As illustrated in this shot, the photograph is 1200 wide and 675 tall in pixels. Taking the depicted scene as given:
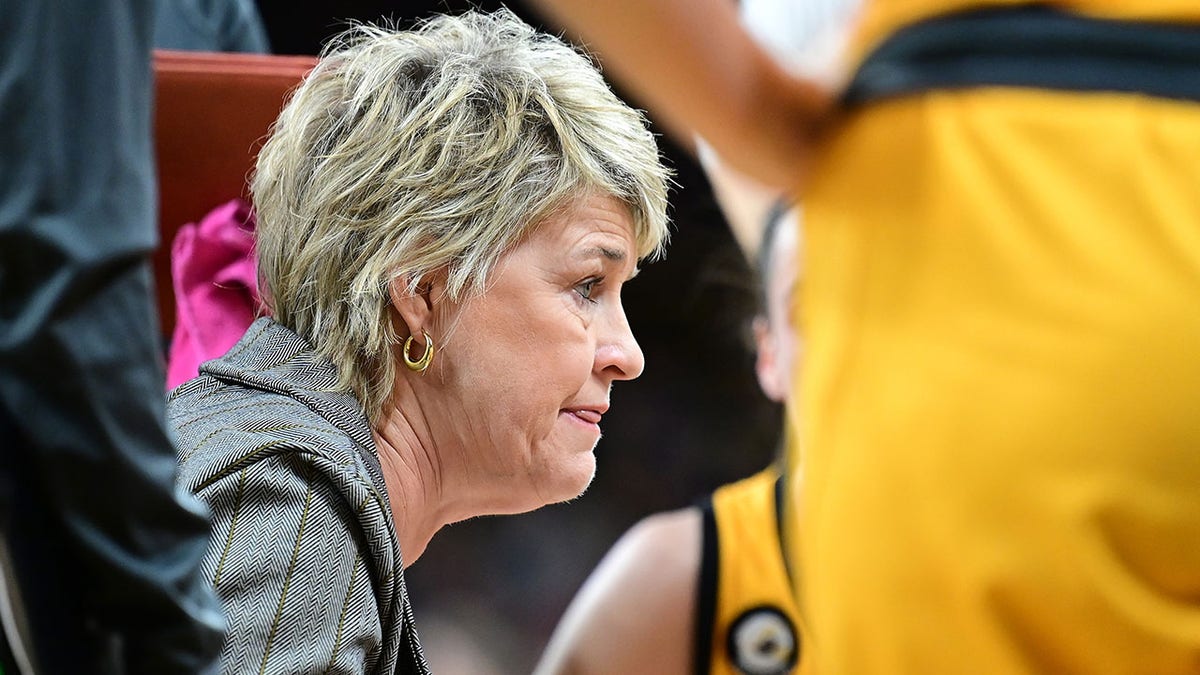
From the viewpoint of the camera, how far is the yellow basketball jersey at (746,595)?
4.72 feet

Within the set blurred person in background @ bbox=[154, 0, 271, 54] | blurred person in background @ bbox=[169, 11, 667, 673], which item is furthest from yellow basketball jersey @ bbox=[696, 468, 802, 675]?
blurred person in background @ bbox=[154, 0, 271, 54]

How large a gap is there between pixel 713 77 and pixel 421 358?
828 mm

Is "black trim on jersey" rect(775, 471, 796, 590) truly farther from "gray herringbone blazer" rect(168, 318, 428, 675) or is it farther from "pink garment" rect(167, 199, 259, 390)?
"pink garment" rect(167, 199, 259, 390)

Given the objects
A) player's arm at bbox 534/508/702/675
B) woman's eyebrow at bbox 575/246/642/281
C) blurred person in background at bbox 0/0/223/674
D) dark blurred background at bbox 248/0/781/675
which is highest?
blurred person in background at bbox 0/0/223/674

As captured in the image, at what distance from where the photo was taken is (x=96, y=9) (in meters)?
0.63

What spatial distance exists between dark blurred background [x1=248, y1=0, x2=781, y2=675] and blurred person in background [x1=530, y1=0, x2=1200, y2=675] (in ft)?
5.01

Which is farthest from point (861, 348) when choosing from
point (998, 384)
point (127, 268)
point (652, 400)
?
point (652, 400)

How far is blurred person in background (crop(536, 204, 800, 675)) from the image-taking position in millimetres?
1456

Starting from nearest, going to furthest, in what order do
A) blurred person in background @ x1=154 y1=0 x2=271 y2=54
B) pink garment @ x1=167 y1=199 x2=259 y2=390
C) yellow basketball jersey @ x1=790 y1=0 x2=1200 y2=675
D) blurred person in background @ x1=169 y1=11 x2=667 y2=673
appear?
yellow basketball jersey @ x1=790 y1=0 x2=1200 y2=675 < blurred person in background @ x1=169 y1=11 x2=667 y2=673 < pink garment @ x1=167 y1=199 x2=259 y2=390 < blurred person in background @ x1=154 y1=0 x2=271 y2=54

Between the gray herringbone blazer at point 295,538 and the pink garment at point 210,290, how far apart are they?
0.37m

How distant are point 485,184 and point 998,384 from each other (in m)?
0.88

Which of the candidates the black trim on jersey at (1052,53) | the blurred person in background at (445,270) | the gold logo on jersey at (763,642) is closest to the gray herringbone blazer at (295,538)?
the blurred person in background at (445,270)

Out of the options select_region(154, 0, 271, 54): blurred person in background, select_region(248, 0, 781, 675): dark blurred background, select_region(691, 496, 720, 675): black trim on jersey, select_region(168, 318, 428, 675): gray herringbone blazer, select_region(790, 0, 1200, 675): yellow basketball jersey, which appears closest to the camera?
select_region(790, 0, 1200, 675): yellow basketball jersey

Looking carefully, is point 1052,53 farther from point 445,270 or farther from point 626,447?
point 626,447
